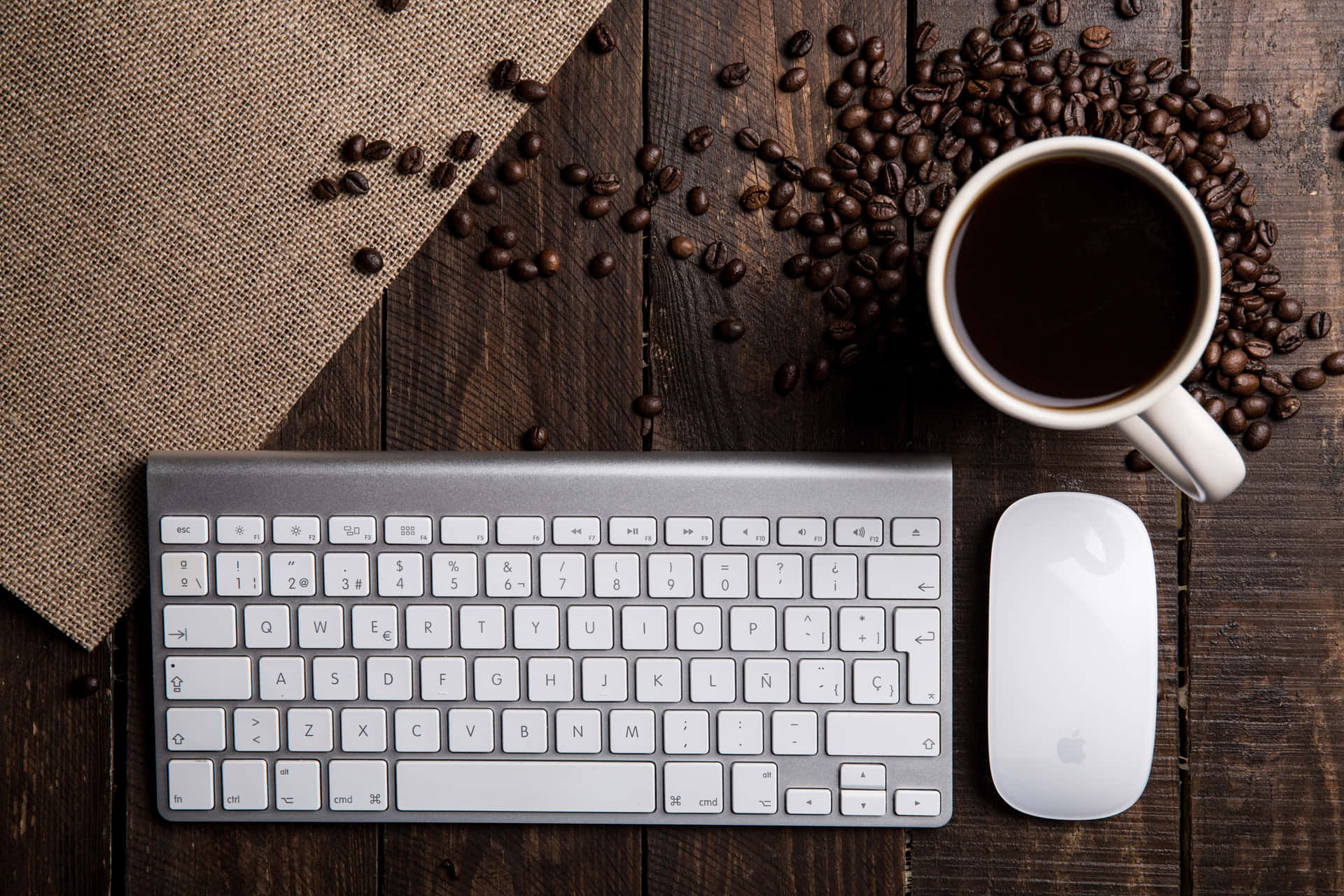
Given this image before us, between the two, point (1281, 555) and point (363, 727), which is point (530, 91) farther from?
point (1281, 555)

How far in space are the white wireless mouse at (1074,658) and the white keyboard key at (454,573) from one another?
1.24 feet

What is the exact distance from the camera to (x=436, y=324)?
722mm

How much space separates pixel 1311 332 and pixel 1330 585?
0.65 ft

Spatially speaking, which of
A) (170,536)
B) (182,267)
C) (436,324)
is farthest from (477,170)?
(170,536)

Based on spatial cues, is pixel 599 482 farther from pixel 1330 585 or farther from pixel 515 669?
pixel 1330 585

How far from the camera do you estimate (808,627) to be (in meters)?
0.67

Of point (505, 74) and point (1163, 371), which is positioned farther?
point (505, 74)

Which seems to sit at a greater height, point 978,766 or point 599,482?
point 599,482

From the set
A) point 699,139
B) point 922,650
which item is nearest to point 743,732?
point 922,650

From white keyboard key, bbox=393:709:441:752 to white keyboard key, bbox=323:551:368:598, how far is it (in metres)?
0.09

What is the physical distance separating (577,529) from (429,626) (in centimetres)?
13

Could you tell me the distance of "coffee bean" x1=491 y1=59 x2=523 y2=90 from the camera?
702 mm

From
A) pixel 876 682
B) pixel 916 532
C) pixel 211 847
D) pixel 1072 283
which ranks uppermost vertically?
pixel 1072 283

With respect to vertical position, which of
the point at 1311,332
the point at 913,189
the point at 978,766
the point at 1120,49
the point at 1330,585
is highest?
the point at 1120,49
